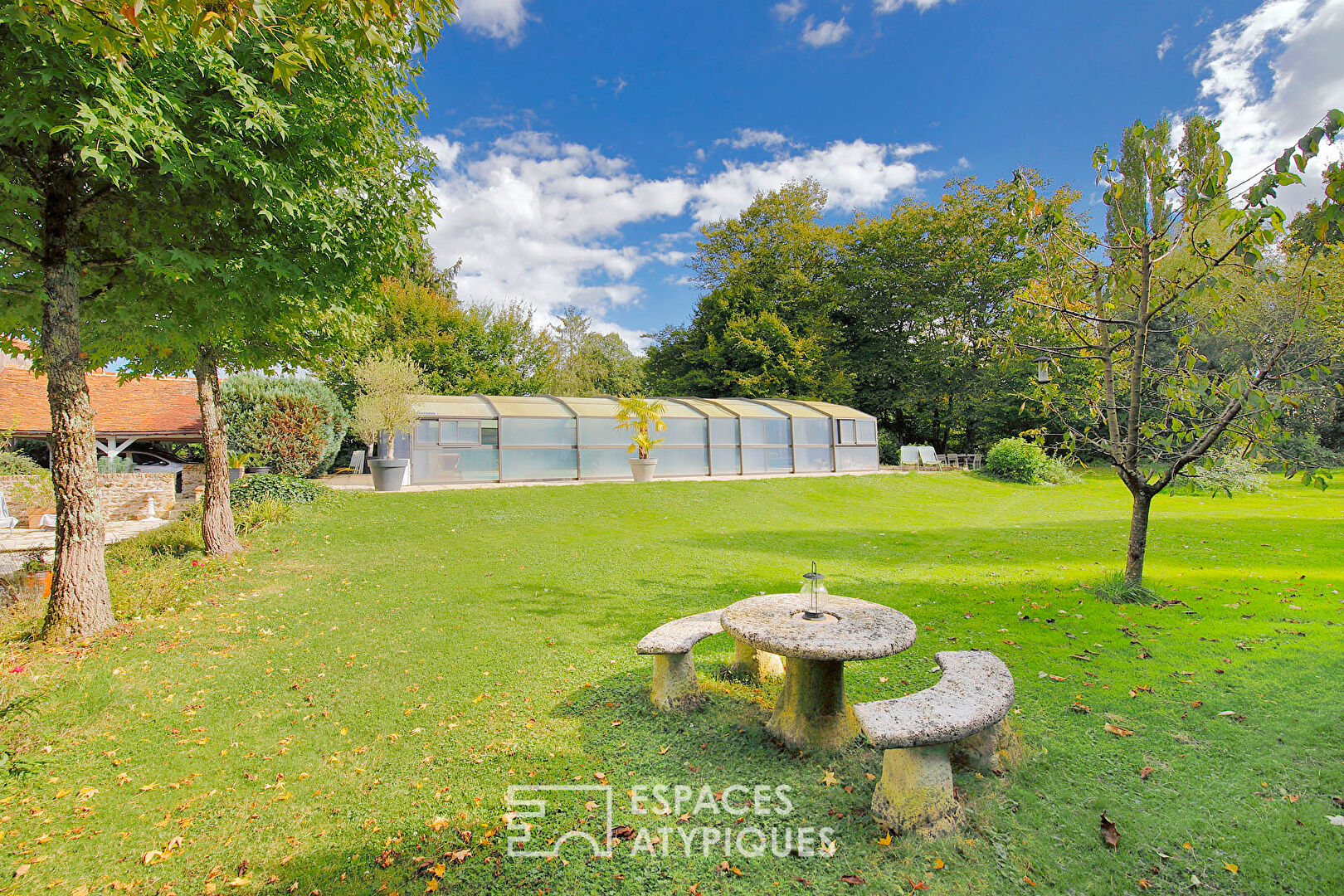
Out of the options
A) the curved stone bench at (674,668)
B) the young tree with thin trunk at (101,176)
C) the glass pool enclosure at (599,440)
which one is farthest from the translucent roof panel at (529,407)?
the curved stone bench at (674,668)

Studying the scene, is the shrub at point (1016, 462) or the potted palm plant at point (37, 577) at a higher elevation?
the shrub at point (1016, 462)

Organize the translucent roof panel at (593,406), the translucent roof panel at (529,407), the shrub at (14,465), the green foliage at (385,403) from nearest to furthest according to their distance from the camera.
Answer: the shrub at (14,465) < the green foliage at (385,403) < the translucent roof panel at (529,407) < the translucent roof panel at (593,406)

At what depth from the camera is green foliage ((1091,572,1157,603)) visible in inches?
215

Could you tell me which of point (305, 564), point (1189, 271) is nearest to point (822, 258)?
point (1189, 271)

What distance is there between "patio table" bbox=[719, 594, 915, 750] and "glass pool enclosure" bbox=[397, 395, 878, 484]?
12622 mm

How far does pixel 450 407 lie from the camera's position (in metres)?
15.0

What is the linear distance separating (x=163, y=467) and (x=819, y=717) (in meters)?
20.8

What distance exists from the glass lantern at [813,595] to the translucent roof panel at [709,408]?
14189 mm

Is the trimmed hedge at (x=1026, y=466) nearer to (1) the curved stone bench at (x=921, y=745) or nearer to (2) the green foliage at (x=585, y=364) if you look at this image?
(1) the curved stone bench at (x=921, y=745)

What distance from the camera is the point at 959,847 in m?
2.36

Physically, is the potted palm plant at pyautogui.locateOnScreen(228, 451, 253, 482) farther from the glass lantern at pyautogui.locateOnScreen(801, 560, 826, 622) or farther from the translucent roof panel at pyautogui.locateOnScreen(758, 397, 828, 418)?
the translucent roof panel at pyautogui.locateOnScreen(758, 397, 828, 418)

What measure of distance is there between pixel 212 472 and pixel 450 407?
24.3 ft

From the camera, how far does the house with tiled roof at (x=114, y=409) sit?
523 inches

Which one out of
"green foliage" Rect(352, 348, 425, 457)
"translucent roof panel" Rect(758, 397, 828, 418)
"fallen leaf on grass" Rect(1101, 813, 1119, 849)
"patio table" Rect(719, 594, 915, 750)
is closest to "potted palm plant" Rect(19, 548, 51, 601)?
"patio table" Rect(719, 594, 915, 750)
